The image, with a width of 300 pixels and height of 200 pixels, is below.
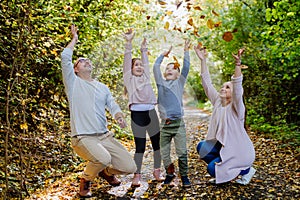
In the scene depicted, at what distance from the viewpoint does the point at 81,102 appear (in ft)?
12.0

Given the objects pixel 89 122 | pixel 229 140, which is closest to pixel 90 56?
pixel 89 122

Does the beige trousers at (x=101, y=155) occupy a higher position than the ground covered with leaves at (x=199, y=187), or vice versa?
the beige trousers at (x=101, y=155)

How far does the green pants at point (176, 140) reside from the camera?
4.04m

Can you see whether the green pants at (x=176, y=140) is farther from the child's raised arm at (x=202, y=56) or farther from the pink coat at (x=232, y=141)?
the child's raised arm at (x=202, y=56)

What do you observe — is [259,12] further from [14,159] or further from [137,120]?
[14,159]

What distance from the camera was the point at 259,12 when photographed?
29.5 ft

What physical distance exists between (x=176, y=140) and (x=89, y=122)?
106 centimetres

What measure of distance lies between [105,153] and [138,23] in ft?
15.4

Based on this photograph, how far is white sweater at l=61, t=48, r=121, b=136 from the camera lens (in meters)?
3.60

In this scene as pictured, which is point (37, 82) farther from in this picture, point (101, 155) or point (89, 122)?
point (101, 155)

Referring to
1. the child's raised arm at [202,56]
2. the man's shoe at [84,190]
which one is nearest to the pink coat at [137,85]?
the child's raised arm at [202,56]

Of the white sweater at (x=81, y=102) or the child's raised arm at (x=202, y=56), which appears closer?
the white sweater at (x=81, y=102)

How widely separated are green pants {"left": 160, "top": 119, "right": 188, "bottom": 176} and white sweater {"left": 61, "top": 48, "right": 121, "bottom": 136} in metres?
0.77

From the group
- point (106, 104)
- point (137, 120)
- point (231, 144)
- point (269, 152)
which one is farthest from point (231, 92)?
point (269, 152)
